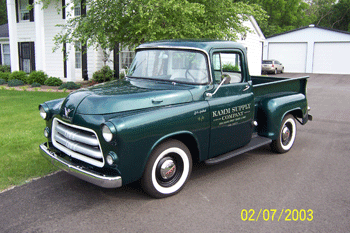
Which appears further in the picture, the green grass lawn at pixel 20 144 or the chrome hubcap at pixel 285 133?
the chrome hubcap at pixel 285 133

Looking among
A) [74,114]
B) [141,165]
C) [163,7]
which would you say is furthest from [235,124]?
[163,7]

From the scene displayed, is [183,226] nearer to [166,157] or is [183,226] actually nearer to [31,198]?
[166,157]

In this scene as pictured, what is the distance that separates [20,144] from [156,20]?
5125 millimetres

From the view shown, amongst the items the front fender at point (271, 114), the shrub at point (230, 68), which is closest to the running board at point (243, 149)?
the front fender at point (271, 114)

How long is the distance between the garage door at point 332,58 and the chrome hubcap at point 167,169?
1241 inches

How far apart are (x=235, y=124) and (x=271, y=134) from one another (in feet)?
3.57

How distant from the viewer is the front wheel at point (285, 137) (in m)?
5.88

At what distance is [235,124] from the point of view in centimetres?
482

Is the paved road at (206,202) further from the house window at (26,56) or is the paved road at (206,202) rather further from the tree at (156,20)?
the house window at (26,56)

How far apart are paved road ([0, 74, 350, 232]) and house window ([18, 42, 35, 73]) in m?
16.6

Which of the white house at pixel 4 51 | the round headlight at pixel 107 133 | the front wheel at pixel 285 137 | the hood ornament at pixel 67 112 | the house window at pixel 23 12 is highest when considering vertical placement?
the house window at pixel 23 12
